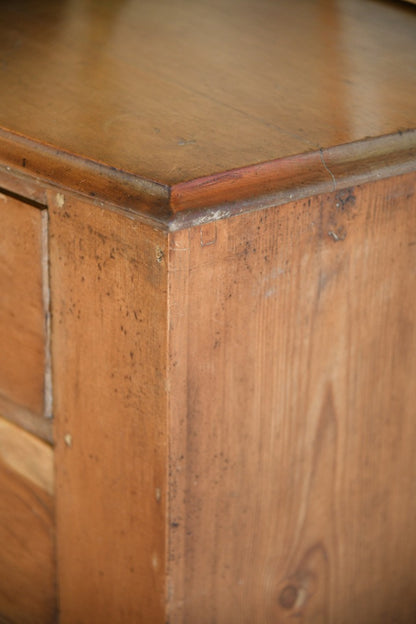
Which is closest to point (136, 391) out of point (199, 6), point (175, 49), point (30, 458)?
point (30, 458)

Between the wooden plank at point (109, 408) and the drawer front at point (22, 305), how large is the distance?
0.06 ft

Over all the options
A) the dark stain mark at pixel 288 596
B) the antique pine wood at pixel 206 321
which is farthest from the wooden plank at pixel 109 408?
the dark stain mark at pixel 288 596

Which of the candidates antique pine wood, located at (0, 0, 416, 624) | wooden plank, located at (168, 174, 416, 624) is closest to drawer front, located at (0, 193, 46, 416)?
antique pine wood, located at (0, 0, 416, 624)

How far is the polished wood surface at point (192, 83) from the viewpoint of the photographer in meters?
0.52

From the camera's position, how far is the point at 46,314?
0.59 meters

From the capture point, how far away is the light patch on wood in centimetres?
65

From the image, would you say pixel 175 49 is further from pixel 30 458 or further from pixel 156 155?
pixel 30 458

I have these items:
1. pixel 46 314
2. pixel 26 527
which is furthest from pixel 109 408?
pixel 26 527

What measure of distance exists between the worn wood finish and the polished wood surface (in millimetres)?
231

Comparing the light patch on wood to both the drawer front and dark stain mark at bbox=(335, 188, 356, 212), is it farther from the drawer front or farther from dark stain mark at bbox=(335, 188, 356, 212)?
dark stain mark at bbox=(335, 188, 356, 212)

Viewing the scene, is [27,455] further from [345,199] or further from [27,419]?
[345,199]

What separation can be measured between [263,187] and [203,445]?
6.5 inches

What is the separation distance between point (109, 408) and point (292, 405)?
12 cm

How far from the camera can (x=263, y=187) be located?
502 mm
